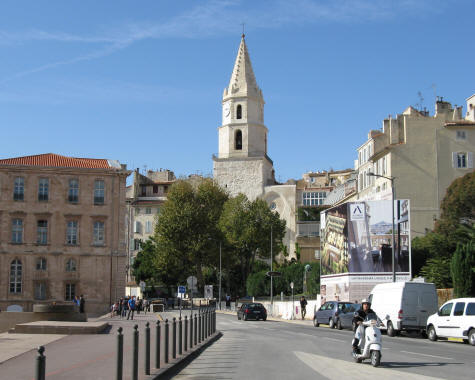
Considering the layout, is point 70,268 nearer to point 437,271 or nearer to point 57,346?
point 437,271

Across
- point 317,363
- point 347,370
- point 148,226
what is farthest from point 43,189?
point 148,226

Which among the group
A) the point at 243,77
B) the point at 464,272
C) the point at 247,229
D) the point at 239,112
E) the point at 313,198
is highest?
the point at 243,77

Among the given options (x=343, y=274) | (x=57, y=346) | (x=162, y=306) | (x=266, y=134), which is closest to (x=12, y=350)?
(x=57, y=346)

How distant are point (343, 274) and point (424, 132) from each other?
2281 cm

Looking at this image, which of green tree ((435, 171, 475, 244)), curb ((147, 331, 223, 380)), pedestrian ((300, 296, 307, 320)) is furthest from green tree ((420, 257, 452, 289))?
curb ((147, 331, 223, 380))

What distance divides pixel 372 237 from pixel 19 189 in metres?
29.7

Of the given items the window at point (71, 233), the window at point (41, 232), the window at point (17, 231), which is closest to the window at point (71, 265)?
the window at point (71, 233)

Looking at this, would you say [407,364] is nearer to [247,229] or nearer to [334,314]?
[334,314]

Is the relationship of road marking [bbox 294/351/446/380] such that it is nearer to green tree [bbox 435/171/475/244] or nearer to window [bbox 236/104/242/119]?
green tree [bbox 435/171/475/244]

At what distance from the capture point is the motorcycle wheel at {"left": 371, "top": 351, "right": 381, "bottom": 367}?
16.0 meters

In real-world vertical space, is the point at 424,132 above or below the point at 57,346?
above

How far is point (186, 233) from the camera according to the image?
8231 centimetres

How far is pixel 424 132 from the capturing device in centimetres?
6875

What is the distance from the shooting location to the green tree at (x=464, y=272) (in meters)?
36.2
